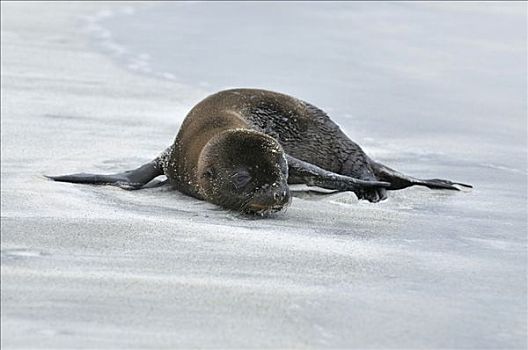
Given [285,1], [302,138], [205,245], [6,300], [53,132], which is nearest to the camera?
[6,300]

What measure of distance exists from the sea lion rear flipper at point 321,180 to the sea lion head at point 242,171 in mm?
186

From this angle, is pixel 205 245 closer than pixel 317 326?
No

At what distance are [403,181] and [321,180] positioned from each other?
0.70 m

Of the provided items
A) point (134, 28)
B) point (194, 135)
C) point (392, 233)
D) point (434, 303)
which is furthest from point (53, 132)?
point (134, 28)

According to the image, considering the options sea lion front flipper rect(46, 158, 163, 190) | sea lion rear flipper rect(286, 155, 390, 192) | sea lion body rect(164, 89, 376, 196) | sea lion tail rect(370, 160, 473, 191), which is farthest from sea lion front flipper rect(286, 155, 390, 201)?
sea lion front flipper rect(46, 158, 163, 190)

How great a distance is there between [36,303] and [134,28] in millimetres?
11218

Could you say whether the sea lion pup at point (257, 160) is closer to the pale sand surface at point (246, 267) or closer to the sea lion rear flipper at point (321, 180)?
the sea lion rear flipper at point (321, 180)

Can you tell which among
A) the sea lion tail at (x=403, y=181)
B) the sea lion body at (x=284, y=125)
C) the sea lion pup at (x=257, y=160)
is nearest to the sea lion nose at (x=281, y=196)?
the sea lion pup at (x=257, y=160)

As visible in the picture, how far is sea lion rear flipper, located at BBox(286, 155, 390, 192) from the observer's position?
21.8ft

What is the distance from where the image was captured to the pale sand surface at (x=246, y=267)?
3.65m

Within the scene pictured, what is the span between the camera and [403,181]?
23.5 feet

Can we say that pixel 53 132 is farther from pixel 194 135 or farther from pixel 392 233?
pixel 392 233

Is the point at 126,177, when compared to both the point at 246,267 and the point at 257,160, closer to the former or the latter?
the point at 257,160

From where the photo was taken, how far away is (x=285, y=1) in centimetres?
1803
